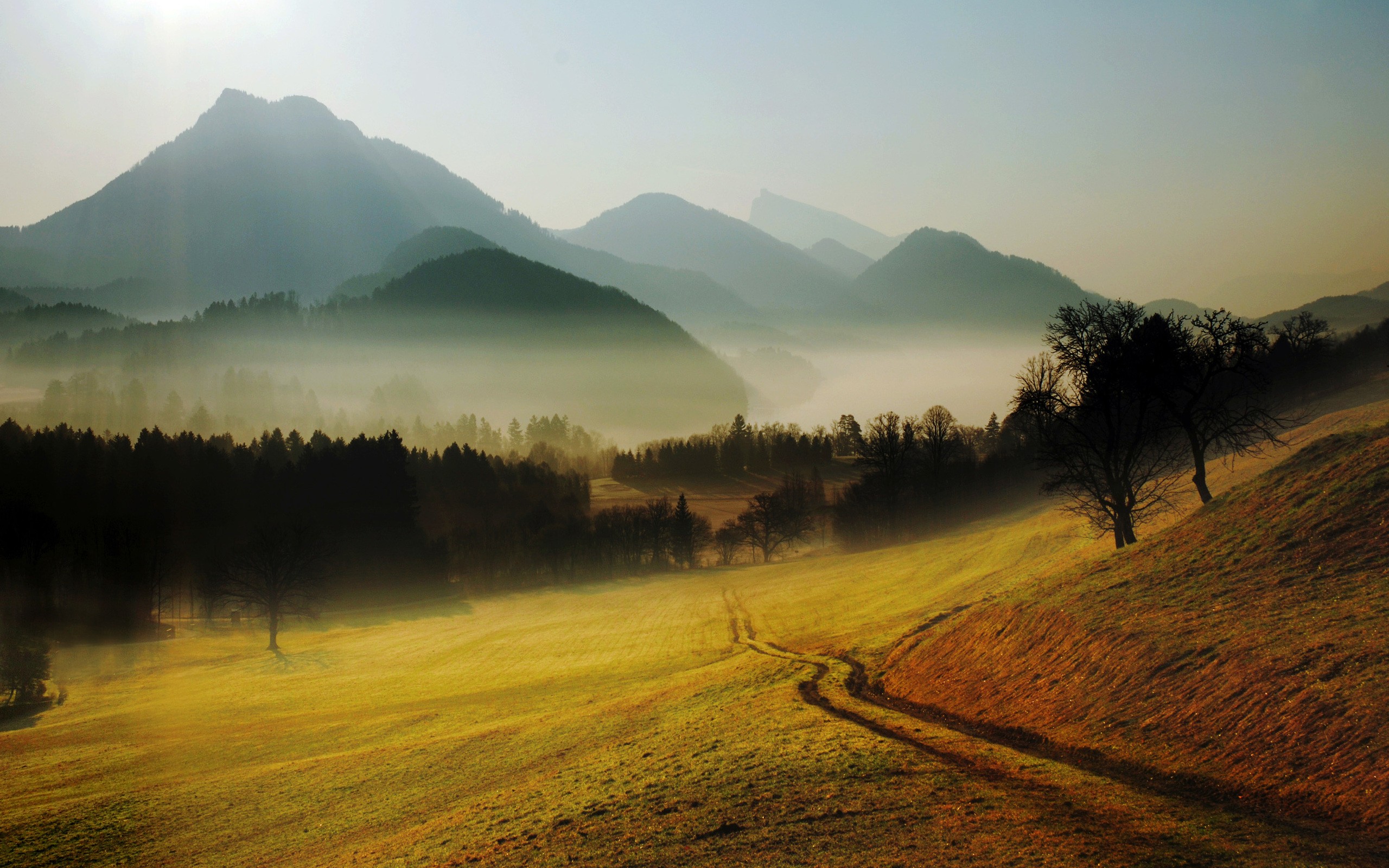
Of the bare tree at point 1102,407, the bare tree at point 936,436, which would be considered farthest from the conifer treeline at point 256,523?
the bare tree at point 1102,407

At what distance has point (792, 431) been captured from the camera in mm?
170875

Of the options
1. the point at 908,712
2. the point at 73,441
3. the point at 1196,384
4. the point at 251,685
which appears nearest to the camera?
the point at 908,712

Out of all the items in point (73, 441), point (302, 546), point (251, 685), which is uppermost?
point (73, 441)

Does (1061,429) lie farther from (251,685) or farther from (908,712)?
(251,685)

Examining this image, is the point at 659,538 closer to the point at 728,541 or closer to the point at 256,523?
the point at 728,541

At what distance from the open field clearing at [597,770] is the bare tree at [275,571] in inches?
549

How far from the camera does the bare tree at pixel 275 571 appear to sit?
6469cm

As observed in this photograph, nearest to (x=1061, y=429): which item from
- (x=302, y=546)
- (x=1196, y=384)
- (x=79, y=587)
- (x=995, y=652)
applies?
(x=1196, y=384)

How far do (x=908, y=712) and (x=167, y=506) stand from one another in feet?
338

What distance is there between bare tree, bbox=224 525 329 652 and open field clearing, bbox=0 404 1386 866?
13953 mm

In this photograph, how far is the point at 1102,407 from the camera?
3653 centimetres

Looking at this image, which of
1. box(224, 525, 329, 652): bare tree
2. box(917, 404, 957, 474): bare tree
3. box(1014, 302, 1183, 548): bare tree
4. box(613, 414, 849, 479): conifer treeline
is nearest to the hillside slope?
box(1014, 302, 1183, 548): bare tree

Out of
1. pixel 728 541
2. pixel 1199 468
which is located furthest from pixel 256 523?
pixel 1199 468

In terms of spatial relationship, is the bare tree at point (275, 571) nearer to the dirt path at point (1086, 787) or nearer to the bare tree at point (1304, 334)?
the dirt path at point (1086, 787)
